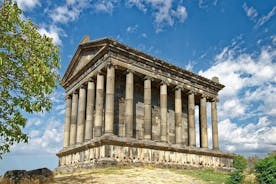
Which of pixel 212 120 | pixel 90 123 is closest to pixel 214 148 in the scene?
pixel 212 120

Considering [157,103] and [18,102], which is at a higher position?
[157,103]

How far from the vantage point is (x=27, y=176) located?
1534cm

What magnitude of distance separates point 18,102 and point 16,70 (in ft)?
4.29

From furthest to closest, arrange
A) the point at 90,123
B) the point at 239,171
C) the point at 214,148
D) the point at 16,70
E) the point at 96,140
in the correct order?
the point at 214,148 < the point at 90,123 < the point at 96,140 < the point at 239,171 < the point at 16,70

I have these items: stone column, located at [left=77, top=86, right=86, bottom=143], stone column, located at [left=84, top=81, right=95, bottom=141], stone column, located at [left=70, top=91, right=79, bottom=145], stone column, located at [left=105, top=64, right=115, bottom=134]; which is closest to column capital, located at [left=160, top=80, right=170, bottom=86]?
stone column, located at [left=105, top=64, right=115, bottom=134]

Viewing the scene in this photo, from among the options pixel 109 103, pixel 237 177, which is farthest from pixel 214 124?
pixel 237 177

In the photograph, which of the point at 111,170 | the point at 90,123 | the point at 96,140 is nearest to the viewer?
the point at 111,170

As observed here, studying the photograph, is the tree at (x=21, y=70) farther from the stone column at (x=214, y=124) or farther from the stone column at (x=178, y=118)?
the stone column at (x=214, y=124)

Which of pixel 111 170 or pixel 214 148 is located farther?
pixel 214 148

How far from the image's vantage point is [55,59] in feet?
45.2

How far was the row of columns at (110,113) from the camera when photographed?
22922mm

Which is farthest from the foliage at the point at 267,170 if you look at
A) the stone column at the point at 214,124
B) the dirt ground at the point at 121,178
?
the stone column at the point at 214,124

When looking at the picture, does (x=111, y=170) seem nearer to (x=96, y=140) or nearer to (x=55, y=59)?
(x=96, y=140)

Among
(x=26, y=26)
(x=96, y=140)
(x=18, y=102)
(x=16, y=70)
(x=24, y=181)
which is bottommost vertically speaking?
(x=24, y=181)
